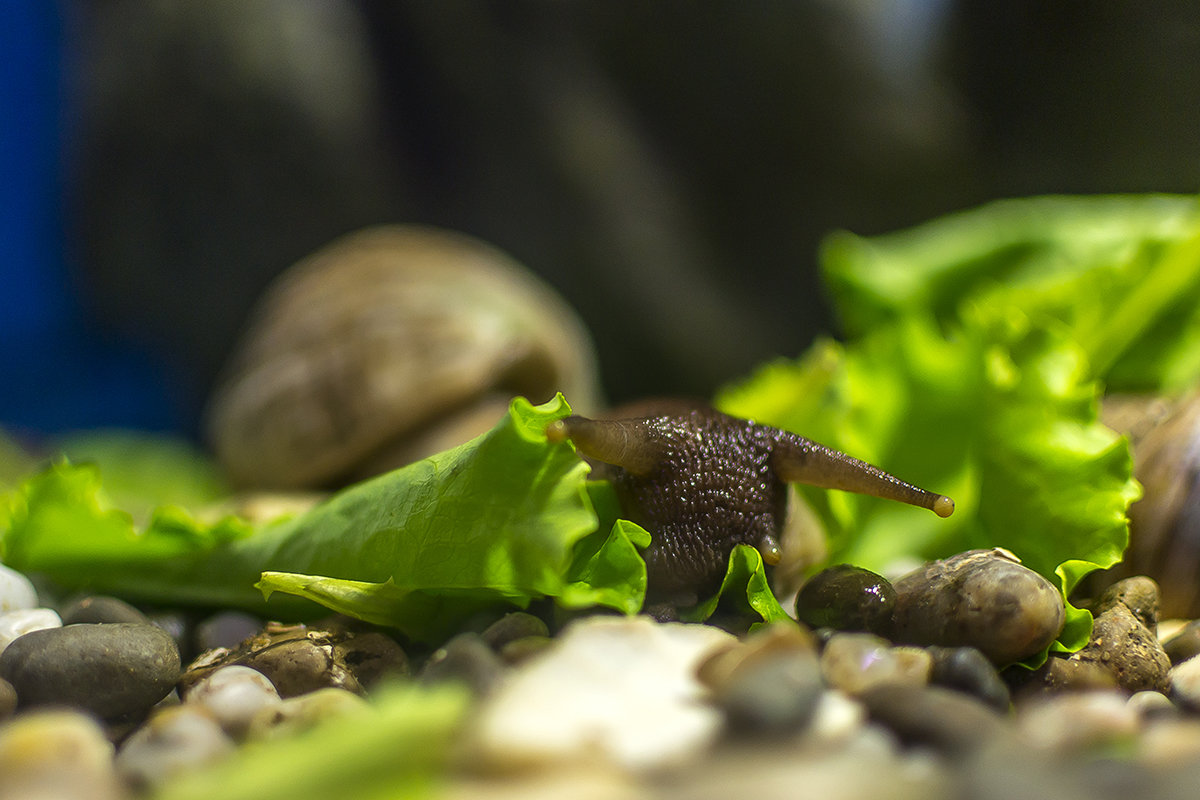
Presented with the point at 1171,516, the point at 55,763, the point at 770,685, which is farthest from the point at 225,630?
the point at 1171,516

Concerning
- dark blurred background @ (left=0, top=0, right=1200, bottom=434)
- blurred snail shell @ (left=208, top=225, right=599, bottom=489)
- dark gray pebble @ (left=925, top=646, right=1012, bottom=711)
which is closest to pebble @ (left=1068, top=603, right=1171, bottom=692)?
dark gray pebble @ (left=925, top=646, right=1012, bottom=711)

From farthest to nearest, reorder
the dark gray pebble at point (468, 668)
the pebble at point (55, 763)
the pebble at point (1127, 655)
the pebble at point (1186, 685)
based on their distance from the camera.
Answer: the pebble at point (1127, 655) → the pebble at point (1186, 685) → the dark gray pebble at point (468, 668) → the pebble at point (55, 763)

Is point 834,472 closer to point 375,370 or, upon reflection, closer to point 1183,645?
point 1183,645

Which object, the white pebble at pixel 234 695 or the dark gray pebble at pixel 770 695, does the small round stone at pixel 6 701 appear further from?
the dark gray pebble at pixel 770 695

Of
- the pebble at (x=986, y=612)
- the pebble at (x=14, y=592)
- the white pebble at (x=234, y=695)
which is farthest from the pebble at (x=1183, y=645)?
the pebble at (x=14, y=592)

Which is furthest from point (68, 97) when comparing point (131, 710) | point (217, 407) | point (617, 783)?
point (617, 783)

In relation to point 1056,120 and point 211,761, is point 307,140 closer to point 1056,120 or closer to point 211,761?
point 1056,120
